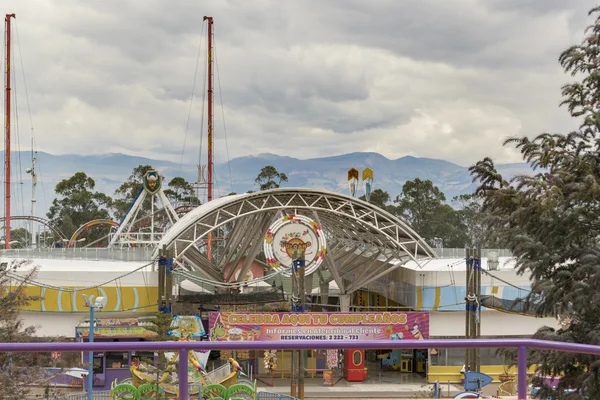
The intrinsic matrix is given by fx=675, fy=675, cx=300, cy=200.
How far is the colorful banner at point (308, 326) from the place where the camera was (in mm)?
27266

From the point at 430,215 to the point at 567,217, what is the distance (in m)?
73.6

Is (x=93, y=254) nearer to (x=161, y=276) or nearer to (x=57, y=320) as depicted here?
(x=57, y=320)

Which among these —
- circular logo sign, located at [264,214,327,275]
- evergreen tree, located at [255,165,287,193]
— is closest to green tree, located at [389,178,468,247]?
evergreen tree, located at [255,165,287,193]

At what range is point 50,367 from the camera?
13078 mm

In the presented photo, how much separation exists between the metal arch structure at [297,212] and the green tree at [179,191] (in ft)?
167

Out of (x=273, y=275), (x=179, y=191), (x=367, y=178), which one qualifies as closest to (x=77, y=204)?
(x=179, y=191)

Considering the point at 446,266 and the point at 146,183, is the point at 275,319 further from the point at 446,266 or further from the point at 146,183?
the point at 146,183

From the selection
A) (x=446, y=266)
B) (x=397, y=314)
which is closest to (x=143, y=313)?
(x=397, y=314)

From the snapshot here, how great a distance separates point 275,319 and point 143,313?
714 cm

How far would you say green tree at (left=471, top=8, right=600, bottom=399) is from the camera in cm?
1289

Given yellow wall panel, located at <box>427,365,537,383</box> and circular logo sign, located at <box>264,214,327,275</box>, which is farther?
yellow wall panel, located at <box>427,365,537,383</box>

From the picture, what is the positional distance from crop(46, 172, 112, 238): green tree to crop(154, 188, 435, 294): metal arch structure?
53.0 meters

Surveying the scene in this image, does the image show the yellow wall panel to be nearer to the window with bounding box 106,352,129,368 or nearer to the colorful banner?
the colorful banner

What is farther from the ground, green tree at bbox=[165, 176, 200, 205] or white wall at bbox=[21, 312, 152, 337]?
green tree at bbox=[165, 176, 200, 205]
